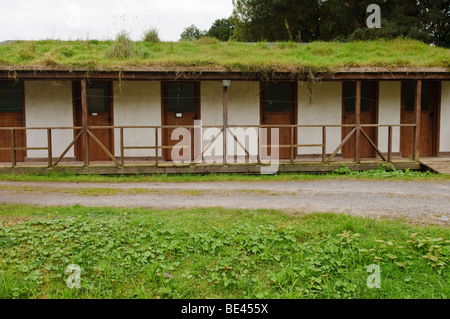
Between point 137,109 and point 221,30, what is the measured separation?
127ft

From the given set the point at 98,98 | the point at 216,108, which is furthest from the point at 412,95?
the point at 98,98

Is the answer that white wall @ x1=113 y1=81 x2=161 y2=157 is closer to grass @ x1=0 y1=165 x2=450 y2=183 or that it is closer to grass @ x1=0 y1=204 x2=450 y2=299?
grass @ x1=0 y1=165 x2=450 y2=183

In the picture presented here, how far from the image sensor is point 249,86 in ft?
40.0

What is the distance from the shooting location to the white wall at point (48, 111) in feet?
38.3

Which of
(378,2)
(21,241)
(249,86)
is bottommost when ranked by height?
(21,241)

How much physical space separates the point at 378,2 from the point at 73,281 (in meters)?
24.4

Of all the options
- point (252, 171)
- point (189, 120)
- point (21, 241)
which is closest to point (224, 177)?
point (252, 171)

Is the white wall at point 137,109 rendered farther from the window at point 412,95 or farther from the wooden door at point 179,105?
the window at point 412,95

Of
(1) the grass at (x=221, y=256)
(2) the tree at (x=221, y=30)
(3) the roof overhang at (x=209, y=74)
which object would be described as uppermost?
(2) the tree at (x=221, y=30)

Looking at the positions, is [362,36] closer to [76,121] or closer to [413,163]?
[413,163]

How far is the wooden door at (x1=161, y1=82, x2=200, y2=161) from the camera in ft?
39.4

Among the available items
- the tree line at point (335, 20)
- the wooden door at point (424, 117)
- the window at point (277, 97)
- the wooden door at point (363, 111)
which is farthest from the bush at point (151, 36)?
the wooden door at point (424, 117)

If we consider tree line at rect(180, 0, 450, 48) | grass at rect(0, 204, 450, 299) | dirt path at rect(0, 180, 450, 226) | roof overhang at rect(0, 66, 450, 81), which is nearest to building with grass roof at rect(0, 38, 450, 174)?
roof overhang at rect(0, 66, 450, 81)

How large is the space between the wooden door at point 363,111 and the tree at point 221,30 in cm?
3546
